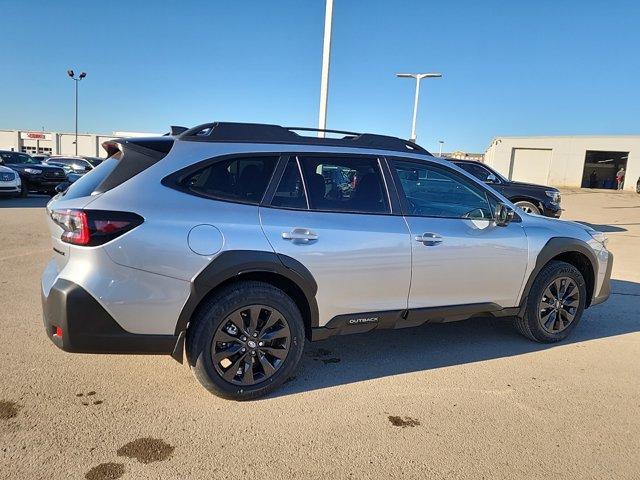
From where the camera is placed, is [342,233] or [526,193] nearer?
[342,233]

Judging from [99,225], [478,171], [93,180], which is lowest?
[99,225]

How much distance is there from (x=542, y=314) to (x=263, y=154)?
9.77ft

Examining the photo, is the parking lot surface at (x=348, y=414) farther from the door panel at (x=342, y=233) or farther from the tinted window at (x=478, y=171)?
the tinted window at (x=478, y=171)

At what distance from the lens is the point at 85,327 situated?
2.93m

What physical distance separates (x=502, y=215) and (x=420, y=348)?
1.37 m

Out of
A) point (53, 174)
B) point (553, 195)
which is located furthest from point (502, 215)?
point (53, 174)

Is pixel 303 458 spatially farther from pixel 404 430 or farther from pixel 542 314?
pixel 542 314

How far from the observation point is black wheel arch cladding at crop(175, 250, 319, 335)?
10.0 feet

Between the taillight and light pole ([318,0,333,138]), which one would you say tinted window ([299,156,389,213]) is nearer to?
the taillight

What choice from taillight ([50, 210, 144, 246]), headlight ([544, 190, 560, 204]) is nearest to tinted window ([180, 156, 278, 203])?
taillight ([50, 210, 144, 246])

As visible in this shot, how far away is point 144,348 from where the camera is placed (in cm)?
307

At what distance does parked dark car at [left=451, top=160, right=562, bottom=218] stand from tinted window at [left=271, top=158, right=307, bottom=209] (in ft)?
29.3

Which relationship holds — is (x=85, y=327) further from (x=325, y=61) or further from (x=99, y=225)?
(x=325, y=61)

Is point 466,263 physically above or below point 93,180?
below
